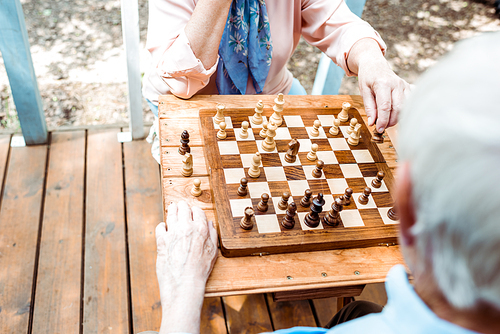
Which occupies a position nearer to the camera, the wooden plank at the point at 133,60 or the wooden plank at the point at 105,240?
the wooden plank at the point at 105,240

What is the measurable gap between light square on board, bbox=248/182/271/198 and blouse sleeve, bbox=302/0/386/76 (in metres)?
0.88

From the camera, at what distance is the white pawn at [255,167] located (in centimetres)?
138

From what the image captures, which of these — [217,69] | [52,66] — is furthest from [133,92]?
[52,66]

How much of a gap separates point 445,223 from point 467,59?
233mm

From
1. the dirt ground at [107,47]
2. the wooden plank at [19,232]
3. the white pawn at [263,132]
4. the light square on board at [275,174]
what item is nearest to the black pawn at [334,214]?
the light square on board at [275,174]

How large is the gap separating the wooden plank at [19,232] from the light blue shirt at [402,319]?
1.92m

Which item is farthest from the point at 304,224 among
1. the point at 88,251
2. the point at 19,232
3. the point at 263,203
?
the point at 19,232

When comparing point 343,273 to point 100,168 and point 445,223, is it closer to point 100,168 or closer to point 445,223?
point 445,223

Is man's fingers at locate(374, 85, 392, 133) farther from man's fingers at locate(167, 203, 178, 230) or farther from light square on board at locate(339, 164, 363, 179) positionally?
man's fingers at locate(167, 203, 178, 230)

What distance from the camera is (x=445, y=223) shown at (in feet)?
1.66

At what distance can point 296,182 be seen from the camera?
1450 mm

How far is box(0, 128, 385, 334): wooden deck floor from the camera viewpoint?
2010 millimetres

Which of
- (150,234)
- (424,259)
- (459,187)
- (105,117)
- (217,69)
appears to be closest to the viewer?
(459,187)

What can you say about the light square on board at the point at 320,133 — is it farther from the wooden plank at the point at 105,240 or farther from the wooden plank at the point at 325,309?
the wooden plank at the point at 105,240
